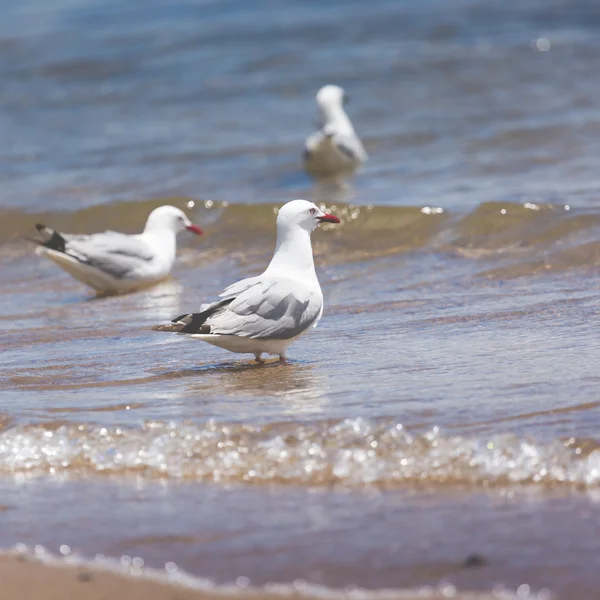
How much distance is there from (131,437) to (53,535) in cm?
76

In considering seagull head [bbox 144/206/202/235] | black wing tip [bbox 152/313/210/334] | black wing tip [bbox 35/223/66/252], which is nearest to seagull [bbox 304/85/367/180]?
seagull head [bbox 144/206/202/235]

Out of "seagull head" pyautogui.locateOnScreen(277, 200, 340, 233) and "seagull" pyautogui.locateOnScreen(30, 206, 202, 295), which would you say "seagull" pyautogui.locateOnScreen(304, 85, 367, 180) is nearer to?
"seagull" pyautogui.locateOnScreen(30, 206, 202, 295)

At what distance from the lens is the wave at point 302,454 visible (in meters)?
3.79

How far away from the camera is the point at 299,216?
19.2ft

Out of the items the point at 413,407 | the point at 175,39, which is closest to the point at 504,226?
the point at 413,407

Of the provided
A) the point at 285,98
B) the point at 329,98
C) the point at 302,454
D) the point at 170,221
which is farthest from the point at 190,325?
the point at 285,98

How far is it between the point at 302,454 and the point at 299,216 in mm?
2025

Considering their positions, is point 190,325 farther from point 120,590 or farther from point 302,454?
point 120,590

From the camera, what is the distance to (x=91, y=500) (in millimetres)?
3877

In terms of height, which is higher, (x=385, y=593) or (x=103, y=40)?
(x=103, y=40)

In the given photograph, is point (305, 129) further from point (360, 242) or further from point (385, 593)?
point (385, 593)

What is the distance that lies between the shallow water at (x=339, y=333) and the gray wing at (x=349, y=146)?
11.6 inches

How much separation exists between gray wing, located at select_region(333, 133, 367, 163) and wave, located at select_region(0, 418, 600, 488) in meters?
7.27

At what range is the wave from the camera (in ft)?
12.4
